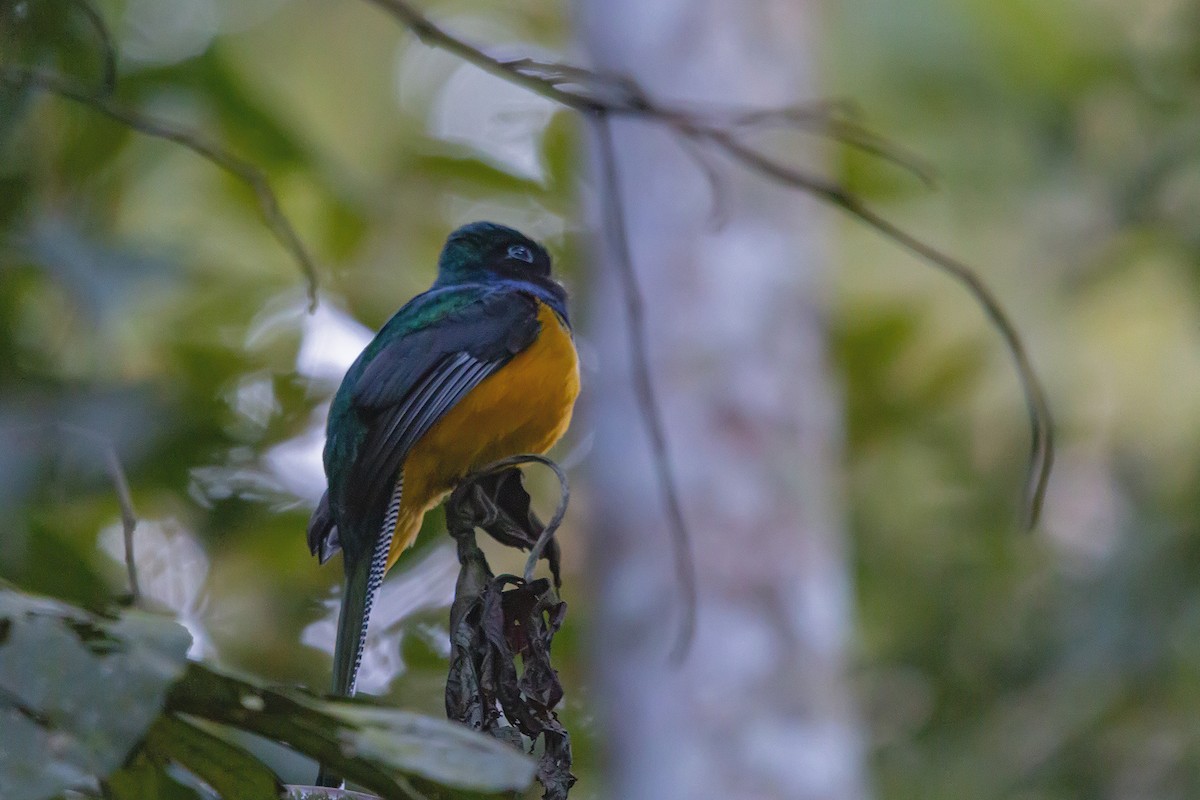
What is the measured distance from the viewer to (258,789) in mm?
1372

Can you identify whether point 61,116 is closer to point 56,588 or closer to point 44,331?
point 44,331

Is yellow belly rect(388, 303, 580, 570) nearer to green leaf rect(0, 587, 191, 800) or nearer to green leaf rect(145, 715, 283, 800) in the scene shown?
green leaf rect(145, 715, 283, 800)

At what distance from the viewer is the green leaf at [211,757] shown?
136cm

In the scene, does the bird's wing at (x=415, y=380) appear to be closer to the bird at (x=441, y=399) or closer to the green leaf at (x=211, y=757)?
the bird at (x=441, y=399)

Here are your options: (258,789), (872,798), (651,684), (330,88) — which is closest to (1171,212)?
(872,798)

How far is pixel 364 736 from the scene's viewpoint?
4.06 feet

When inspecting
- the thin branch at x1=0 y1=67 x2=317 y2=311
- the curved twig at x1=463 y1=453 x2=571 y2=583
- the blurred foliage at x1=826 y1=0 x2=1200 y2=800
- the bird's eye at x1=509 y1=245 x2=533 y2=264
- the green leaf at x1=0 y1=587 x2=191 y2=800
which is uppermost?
the blurred foliage at x1=826 y1=0 x2=1200 y2=800

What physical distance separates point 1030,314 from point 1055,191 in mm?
999

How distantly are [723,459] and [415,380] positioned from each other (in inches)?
106

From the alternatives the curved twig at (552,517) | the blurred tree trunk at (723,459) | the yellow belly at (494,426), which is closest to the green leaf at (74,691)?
the curved twig at (552,517)

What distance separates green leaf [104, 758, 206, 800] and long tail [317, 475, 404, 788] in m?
0.57

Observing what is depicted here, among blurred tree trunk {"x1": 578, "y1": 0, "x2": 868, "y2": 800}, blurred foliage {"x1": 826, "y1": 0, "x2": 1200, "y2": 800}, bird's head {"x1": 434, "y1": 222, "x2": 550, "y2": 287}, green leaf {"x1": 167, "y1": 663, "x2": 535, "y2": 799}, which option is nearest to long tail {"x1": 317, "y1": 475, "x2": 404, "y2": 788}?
green leaf {"x1": 167, "y1": 663, "x2": 535, "y2": 799}

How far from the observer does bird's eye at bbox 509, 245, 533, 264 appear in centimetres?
362

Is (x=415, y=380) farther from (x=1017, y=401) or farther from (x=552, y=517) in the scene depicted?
(x=1017, y=401)
